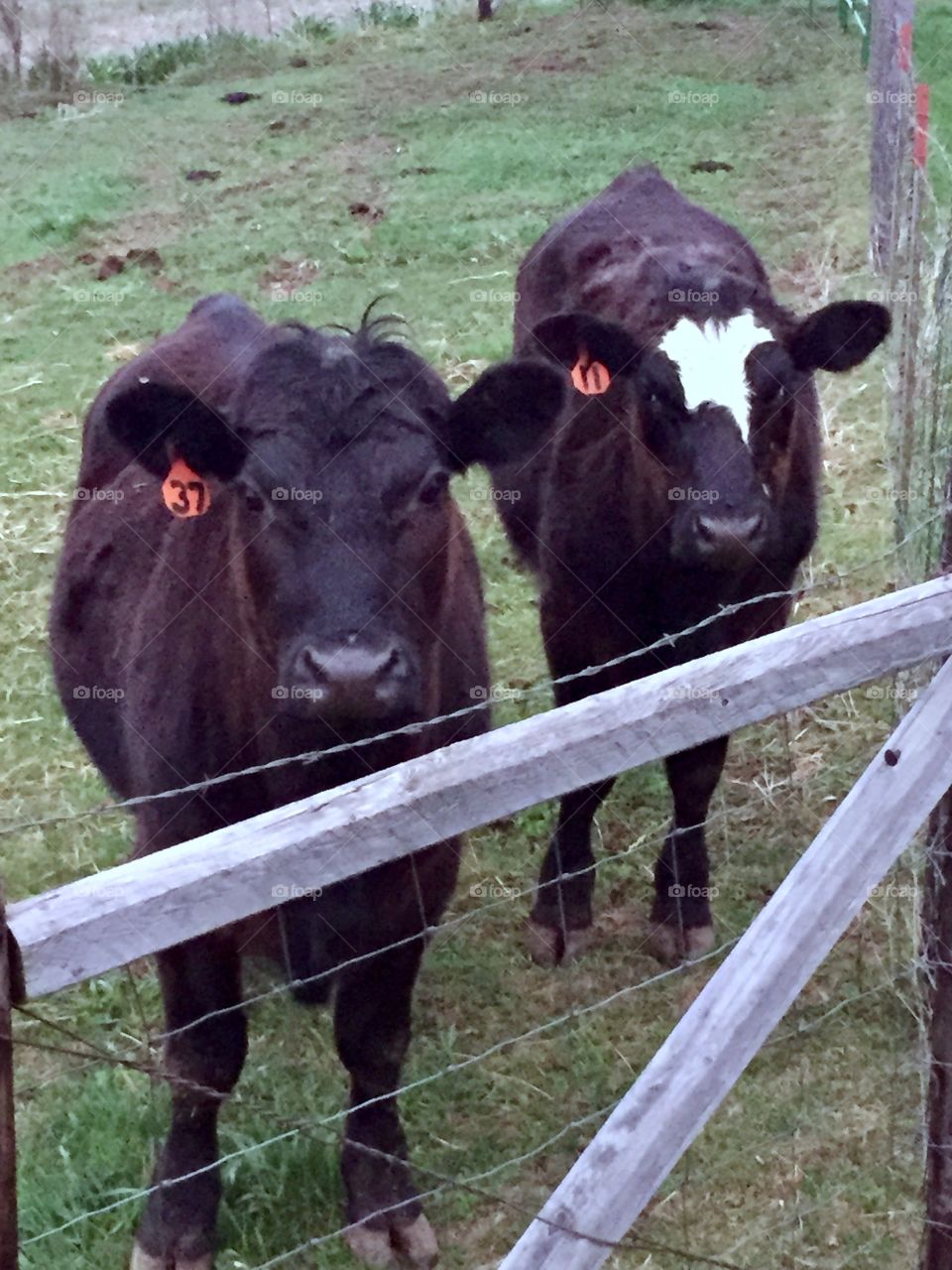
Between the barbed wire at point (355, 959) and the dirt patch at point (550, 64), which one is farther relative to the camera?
the dirt patch at point (550, 64)

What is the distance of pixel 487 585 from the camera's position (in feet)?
20.8

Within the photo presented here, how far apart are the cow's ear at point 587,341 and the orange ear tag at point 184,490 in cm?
141

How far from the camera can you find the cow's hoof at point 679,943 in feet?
14.3

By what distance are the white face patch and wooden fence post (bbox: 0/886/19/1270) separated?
295 cm

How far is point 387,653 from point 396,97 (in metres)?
12.5

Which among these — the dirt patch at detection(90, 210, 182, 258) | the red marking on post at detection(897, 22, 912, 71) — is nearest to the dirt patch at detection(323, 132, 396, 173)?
the dirt patch at detection(90, 210, 182, 258)

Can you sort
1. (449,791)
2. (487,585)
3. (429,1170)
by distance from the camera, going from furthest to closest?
(487,585)
(429,1170)
(449,791)

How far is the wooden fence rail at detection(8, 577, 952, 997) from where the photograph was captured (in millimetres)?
1625

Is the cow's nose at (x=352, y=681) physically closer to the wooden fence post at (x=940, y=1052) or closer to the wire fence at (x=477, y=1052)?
the wire fence at (x=477, y=1052)

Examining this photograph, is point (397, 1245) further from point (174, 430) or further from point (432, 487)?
point (174, 430)

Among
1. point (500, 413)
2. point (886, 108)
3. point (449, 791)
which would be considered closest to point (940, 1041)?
point (449, 791)

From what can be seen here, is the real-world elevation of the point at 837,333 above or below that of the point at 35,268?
above

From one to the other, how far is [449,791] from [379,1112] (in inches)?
69.6

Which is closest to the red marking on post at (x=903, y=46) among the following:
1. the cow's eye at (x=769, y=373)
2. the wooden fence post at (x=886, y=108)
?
the wooden fence post at (x=886, y=108)
